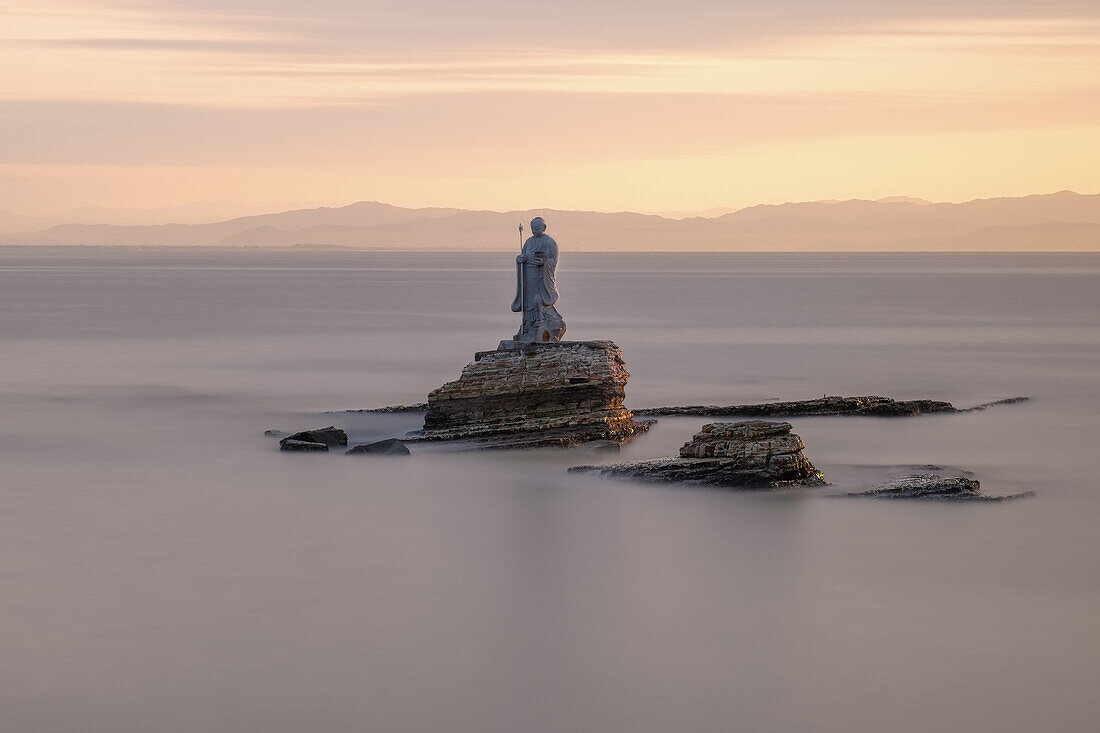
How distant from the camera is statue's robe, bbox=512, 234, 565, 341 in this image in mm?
28266

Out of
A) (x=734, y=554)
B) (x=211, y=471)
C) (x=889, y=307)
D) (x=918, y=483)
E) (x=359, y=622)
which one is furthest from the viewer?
(x=889, y=307)

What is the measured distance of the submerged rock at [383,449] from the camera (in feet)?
85.0

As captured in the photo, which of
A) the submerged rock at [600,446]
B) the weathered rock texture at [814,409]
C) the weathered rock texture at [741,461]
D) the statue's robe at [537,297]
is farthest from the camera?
the weathered rock texture at [814,409]

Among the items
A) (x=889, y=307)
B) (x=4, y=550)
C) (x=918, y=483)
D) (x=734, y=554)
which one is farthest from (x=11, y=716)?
(x=889, y=307)

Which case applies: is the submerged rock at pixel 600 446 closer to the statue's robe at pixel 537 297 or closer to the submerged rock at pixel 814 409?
the statue's robe at pixel 537 297

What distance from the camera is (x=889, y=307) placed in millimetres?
86750

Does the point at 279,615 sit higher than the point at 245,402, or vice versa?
the point at 245,402

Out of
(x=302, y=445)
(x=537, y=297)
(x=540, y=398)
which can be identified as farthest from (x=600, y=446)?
(x=302, y=445)

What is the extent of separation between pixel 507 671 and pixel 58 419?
66.8 ft

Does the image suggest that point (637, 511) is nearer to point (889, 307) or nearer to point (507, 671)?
point (507, 671)

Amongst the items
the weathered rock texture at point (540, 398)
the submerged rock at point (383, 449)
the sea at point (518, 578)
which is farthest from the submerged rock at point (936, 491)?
the submerged rock at point (383, 449)

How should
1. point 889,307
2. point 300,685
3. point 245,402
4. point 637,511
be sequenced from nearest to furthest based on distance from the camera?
point 300,685 < point 637,511 < point 245,402 < point 889,307

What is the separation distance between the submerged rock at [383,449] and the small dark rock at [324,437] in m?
1.00

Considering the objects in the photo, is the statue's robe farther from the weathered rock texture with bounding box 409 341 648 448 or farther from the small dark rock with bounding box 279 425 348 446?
the small dark rock with bounding box 279 425 348 446
